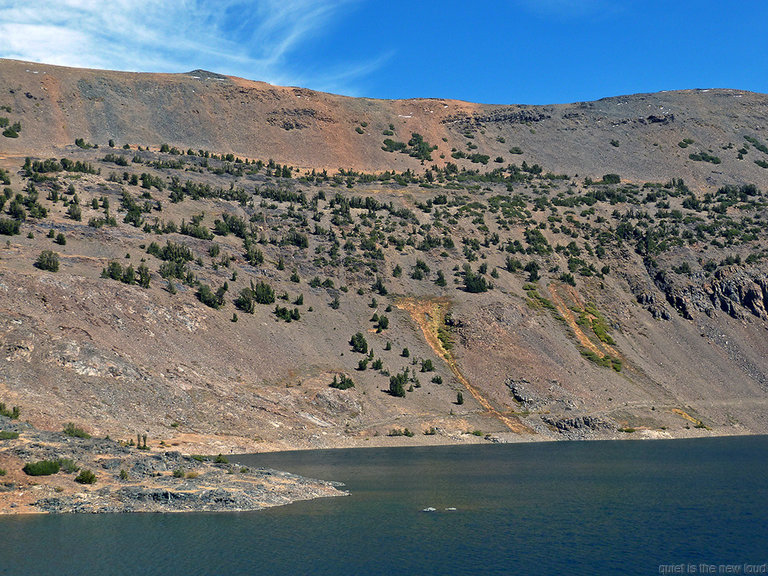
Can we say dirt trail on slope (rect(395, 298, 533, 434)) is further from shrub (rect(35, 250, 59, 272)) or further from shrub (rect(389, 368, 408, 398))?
shrub (rect(35, 250, 59, 272))

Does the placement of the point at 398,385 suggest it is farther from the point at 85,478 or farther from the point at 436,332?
the point at 85,478

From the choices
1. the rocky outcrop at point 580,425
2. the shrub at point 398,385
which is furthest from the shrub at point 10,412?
the rocky outcrop at point 580,425

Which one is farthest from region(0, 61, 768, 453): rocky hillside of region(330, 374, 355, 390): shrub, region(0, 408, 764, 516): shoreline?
region(0, 408, 764, 516): shoreline

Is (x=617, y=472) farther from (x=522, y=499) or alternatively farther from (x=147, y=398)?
(x=147, y=398)

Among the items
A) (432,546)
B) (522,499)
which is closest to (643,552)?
(432,546)

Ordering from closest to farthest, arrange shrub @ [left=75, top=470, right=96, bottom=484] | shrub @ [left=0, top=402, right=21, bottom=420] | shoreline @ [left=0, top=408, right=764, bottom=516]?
shoreline @ [left=0, top=408, right=764, bottom=516] → shrub @ [left=75, top=470, right=96, bottom=484] → shrub @ [left=0, top=402, right=21, bottom=420]
